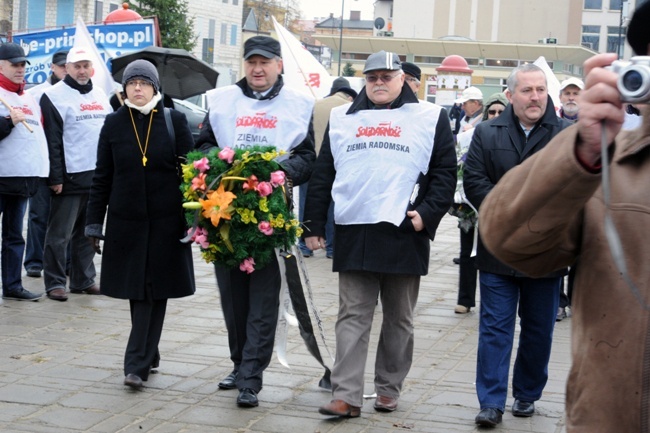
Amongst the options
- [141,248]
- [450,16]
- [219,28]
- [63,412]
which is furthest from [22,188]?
[450,16]

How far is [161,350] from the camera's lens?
8.34m

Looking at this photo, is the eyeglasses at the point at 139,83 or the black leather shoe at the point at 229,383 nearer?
the black leather shoe at the point at 229,383

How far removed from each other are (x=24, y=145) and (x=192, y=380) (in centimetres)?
385

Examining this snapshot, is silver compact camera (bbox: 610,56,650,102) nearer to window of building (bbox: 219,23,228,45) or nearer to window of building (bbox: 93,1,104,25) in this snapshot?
window of building (bbox: 93,1,104,25)

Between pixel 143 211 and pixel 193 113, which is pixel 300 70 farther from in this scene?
pixel 193 113

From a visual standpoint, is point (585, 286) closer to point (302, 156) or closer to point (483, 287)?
point (483, 287)

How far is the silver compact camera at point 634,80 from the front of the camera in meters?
2.09

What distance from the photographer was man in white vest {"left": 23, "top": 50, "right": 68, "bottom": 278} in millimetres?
11273

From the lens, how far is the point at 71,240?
1075 centimetres

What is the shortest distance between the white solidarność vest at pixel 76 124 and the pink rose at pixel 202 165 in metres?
4.00

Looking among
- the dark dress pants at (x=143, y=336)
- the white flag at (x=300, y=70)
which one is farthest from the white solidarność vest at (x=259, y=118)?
the white flag at (x=300, y=70)

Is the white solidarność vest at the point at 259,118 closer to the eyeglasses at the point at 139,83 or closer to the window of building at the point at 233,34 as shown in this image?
the eyeglasses at the point at 139,83

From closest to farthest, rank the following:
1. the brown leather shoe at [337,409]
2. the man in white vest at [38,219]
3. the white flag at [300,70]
A: the brown leather shoe at [337,409], the man in white vest at [38,219], the white flag at [300,70]

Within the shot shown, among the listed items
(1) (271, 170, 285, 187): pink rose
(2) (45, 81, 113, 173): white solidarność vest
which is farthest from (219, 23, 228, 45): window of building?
(1) (271, 170, 285, 187): pink rose
